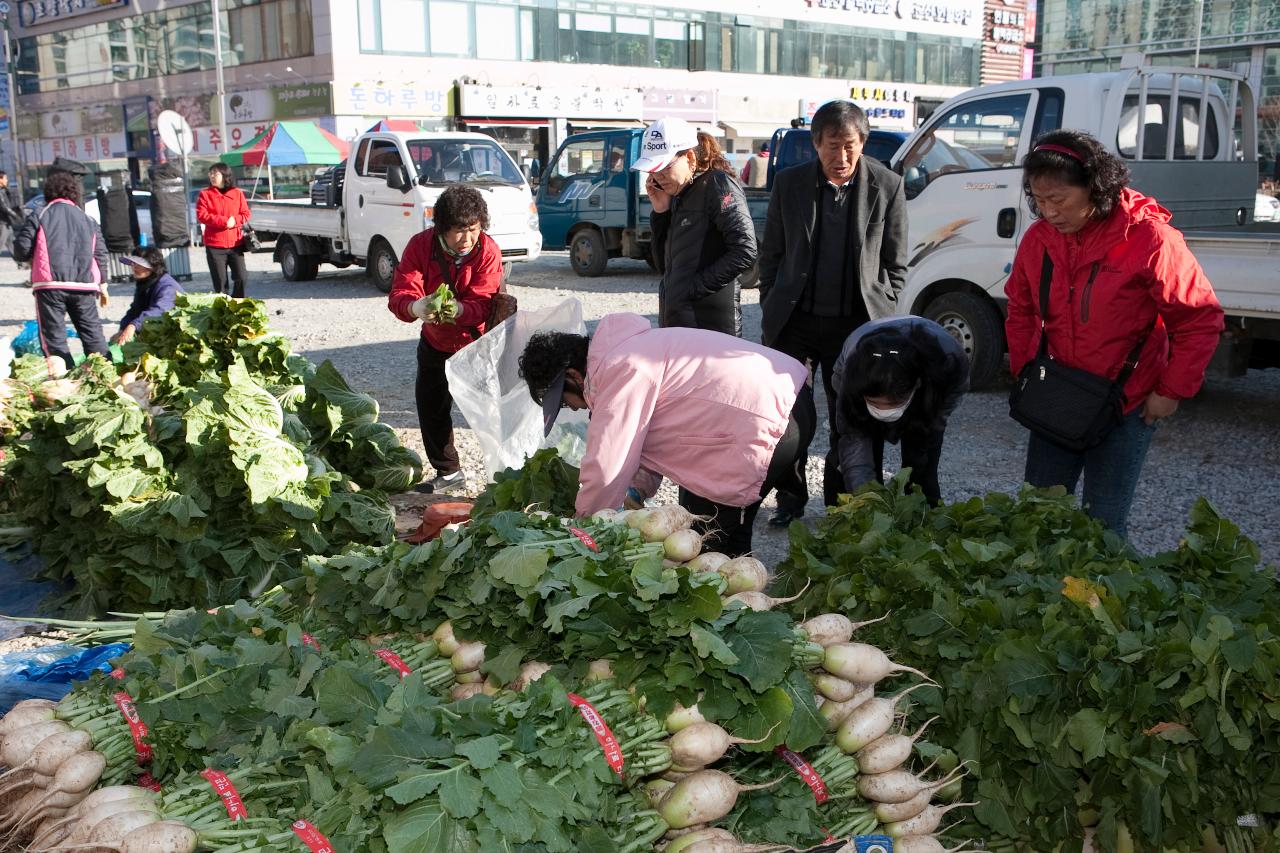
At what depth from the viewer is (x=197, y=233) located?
967 inches

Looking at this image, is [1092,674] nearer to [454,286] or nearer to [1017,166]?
[454,286]

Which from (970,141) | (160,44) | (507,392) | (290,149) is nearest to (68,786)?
(507,392)

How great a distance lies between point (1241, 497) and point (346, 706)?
551 centimetres

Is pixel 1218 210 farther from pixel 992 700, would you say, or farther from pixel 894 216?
pixel 992 700

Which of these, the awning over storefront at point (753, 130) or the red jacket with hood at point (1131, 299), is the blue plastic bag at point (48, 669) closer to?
the red jacket with hood at point (1131, 299)

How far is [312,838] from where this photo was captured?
6.56ft

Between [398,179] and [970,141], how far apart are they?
8.65 meters

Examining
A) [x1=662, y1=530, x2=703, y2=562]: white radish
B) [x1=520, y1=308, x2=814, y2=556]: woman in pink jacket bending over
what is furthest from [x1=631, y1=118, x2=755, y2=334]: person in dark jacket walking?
[x1=662, y1=530, x2=703, y2=562]: white radish

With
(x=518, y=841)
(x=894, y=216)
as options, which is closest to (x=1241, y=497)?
(x=894, y=216)

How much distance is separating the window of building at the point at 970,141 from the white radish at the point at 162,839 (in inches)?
277

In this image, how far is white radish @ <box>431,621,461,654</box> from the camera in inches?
107

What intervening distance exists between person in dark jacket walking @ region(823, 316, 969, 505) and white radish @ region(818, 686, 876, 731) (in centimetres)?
133

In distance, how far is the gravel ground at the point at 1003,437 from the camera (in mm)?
5739

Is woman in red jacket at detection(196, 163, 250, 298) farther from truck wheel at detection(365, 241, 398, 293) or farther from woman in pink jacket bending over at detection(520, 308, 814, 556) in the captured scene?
woman in pink jacket bending over at detection(520, 308, 814, 556)
